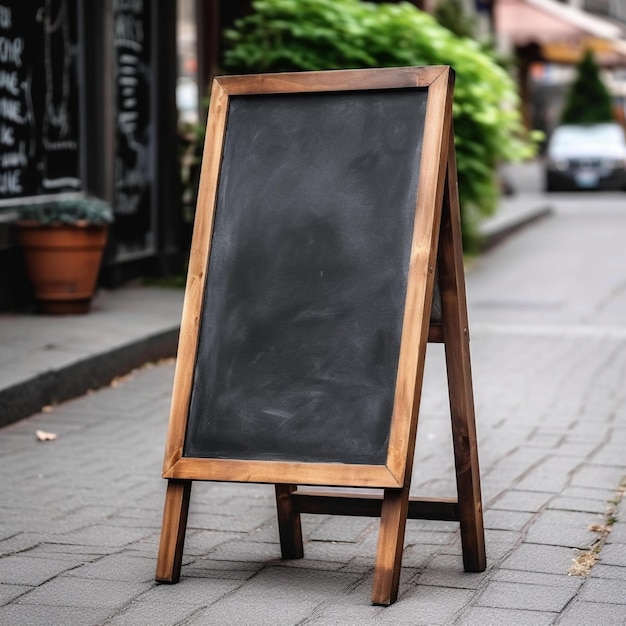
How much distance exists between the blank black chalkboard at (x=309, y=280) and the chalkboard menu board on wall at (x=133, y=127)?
6.78m

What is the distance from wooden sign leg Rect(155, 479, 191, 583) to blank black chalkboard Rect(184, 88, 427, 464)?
0.13 meters

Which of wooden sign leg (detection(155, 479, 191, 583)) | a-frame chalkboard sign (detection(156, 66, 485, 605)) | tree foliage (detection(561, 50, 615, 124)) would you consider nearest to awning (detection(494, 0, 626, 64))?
tree foliage (detection(561, 50, 615, 124))

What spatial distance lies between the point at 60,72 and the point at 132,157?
1452 millimetres

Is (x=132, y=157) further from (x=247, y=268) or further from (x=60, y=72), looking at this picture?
(x=247, y=268)

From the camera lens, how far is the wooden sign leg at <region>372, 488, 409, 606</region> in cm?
377

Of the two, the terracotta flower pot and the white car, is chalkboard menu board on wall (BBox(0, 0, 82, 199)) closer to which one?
the terracotta flower pot

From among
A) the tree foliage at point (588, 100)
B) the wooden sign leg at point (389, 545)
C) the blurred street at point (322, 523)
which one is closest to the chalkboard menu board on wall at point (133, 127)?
the blurred street at point (322, 523)

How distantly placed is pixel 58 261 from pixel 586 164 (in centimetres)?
1959

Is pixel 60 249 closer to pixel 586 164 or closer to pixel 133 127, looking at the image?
pixel 133 127

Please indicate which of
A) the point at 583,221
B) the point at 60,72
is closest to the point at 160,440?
the point at 60,72

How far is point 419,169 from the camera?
3926 millimetres

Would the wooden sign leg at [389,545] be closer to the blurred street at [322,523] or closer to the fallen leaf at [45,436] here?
the blurred street at [322,523]

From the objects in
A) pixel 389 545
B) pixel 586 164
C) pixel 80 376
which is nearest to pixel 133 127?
pixel 80 376

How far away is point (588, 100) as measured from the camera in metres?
31.9
